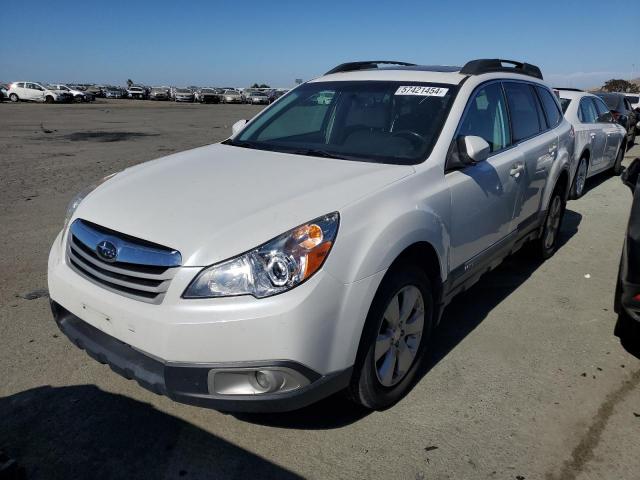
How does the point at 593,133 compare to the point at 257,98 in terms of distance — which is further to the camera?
the point at 257,98

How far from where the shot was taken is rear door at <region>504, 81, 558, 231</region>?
4254 millimetres

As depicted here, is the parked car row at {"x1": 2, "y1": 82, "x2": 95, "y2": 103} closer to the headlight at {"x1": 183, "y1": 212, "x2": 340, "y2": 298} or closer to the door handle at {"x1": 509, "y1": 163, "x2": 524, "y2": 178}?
the door handle at {"x1": 509, "y1": 163, "x2": 524, "y2": 178}

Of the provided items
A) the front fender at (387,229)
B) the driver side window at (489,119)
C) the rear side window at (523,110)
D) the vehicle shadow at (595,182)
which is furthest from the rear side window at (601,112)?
the front fender at (387,229)

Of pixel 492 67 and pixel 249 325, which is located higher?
pixel 492 67

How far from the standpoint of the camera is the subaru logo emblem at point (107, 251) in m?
2.47

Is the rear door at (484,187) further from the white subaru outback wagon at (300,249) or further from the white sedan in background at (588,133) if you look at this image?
the white sedan in background at (588,133)

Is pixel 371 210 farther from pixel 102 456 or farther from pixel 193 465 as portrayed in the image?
pixel 102 456

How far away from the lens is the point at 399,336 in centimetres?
288

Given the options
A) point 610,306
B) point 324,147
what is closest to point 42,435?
point 324,147

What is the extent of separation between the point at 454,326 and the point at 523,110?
78.1 inches

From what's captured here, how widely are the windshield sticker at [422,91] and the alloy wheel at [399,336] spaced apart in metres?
1.40

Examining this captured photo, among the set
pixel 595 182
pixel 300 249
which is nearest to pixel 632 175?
pixel 300 249

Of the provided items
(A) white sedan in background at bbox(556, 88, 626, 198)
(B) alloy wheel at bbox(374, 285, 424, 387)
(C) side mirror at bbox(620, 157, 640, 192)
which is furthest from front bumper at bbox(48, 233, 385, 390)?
(A) white sedan in background at bbox(556, 88, 626, 198)

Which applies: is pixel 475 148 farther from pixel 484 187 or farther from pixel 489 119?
pixel 489 119
